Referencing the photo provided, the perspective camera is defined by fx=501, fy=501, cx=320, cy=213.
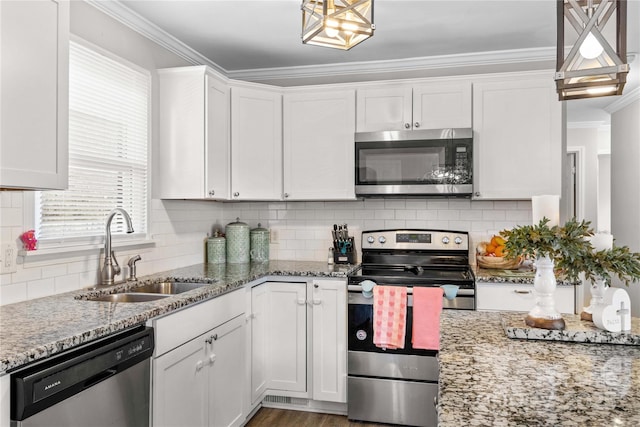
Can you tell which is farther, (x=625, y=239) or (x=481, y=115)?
(x=625, y=239)

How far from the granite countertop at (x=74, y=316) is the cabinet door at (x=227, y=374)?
0.78ft

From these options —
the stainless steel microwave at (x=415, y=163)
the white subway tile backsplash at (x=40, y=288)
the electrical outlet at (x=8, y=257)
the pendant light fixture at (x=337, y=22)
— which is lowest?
the white subway tile backsplash at (x=40, y=288)

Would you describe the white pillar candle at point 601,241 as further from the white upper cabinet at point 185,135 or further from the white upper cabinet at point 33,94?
the white upper cabinet at point 185,135

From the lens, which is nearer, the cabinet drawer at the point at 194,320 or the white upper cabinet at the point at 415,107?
the cabinet drawer at the point at 194,320

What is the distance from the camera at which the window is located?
2438 millimetres

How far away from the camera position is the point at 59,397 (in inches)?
59.9

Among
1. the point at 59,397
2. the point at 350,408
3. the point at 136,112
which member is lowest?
the point at 350,408

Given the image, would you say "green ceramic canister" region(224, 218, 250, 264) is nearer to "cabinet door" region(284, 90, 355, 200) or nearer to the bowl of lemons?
"cabinet door" region(284, 90, 355, 200)

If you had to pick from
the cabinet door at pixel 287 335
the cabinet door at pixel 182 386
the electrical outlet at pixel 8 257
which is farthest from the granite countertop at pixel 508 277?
the electrical outlet at pixel 8 257

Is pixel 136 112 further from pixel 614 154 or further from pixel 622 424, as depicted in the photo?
pixel 614 154

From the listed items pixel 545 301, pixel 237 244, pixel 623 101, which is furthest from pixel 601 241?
pixel 623 101

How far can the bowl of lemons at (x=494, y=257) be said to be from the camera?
133 inches

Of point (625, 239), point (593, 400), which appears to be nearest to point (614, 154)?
point (625, 239)

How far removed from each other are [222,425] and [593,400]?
207cm
